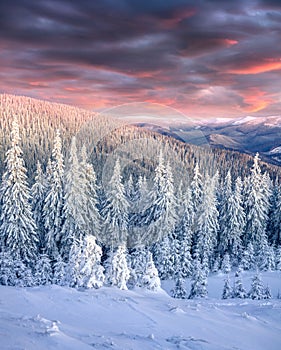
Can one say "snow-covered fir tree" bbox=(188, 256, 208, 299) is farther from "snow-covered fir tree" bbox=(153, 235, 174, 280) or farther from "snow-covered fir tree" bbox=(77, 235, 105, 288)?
"snow-covered fir tree" bbox=(77, 235, 105, 288)

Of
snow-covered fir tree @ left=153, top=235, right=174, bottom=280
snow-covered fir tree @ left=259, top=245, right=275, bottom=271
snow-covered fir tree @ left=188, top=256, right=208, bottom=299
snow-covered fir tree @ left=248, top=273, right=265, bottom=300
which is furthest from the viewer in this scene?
snow-covered fir tree @ left=153, top=235, right=174, bottom=280

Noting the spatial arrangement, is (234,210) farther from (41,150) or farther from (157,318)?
(41,150)

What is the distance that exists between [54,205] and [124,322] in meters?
23.6

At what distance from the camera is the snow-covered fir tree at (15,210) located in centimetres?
2734

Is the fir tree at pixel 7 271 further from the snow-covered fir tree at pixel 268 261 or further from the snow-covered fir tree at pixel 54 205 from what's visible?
the snow-covered fir tree at pixel 268 261

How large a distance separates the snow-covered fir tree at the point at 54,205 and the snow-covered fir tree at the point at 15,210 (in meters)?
2.31

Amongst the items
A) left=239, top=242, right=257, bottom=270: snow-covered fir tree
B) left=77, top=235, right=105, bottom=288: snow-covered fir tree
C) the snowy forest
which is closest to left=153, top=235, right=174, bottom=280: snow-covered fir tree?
the snowy forest

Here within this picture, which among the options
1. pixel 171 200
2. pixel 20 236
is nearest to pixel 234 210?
pixel 171 200

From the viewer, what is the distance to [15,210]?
27438mm

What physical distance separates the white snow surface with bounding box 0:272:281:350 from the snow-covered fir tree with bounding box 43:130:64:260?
19.3 metres

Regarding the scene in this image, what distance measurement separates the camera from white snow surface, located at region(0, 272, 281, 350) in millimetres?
6352

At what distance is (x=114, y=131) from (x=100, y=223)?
141m

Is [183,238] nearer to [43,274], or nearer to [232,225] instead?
[232,225]

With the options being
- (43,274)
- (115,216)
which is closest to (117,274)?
(43,274)
